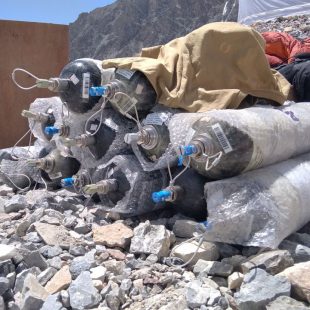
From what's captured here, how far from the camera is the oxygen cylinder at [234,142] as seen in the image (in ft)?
5.61

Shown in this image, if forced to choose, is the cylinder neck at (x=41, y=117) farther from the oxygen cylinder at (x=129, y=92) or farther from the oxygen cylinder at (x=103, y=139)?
the oxygen cylinder at (x=129, y=92)

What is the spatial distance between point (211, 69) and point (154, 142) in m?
0.49

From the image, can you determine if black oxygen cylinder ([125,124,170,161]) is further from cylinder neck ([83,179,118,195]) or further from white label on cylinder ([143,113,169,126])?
cylinder neck ([83,179,118,195])

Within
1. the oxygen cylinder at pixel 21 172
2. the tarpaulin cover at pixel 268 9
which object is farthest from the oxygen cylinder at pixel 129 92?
the tarpaulin cover at pixel 268 9

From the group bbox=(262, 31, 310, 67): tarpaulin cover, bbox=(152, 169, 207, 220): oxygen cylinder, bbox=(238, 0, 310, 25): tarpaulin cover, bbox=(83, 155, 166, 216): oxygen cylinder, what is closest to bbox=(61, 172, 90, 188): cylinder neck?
bbox=(83, 155, 166, 216): oxygen cylinder

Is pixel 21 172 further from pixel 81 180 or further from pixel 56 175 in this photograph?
pixel 81 180

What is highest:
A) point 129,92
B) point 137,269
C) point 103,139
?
point 129,92

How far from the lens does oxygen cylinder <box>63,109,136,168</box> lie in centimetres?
219

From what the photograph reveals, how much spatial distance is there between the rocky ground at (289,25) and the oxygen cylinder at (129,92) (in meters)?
4.86

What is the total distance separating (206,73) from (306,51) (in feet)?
Result: 3.46

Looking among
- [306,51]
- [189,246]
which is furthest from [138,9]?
[189,246]

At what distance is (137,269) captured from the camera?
1679mm

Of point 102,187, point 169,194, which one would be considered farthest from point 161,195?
point 102,187

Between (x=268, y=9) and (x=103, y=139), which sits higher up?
(x=268, y=9)
